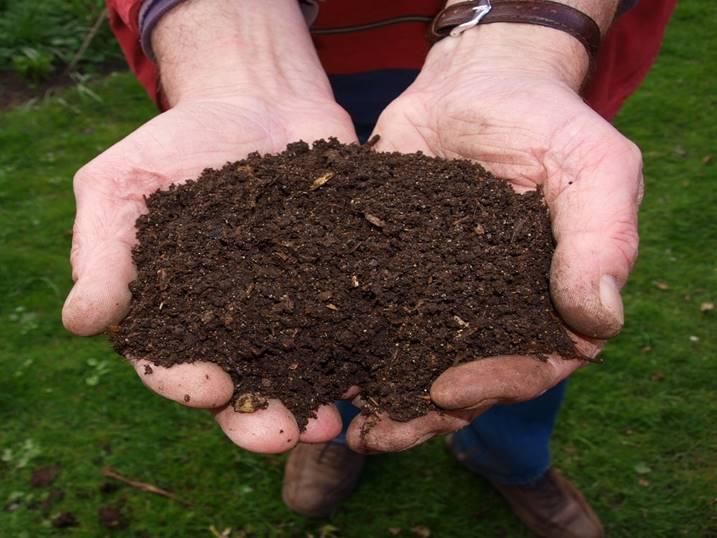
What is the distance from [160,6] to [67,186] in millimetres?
2554

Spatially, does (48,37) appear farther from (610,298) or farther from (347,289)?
(610,298)

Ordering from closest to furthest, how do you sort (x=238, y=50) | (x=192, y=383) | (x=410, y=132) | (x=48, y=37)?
(x=192, y=383) → (x=410, y=132) → (x=238, y=50) → (x=48, y=37)

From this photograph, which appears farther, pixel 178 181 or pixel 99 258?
pixel 178 181

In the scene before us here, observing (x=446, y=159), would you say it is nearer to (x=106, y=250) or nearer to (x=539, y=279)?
(x=539, y=279)

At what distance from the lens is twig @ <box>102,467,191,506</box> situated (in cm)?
304

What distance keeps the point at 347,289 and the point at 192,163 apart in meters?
0.62

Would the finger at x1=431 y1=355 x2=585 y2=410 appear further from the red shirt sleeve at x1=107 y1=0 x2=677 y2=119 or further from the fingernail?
the red shirt sleeve at x1=107 y1=0 x2=677 y2=119

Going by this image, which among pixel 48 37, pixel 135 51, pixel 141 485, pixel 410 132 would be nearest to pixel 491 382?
pixel 410 132

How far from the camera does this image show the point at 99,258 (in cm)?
186

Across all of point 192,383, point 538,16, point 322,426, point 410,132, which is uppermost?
point 538,16

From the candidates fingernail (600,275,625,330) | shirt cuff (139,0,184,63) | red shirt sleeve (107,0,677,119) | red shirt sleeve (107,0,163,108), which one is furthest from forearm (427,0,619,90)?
red shirt sleeve (107,0,163,108)

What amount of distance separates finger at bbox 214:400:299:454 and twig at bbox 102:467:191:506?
4.62 feet

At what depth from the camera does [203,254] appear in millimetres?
1893

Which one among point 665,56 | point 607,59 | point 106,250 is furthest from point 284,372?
point 665,56
